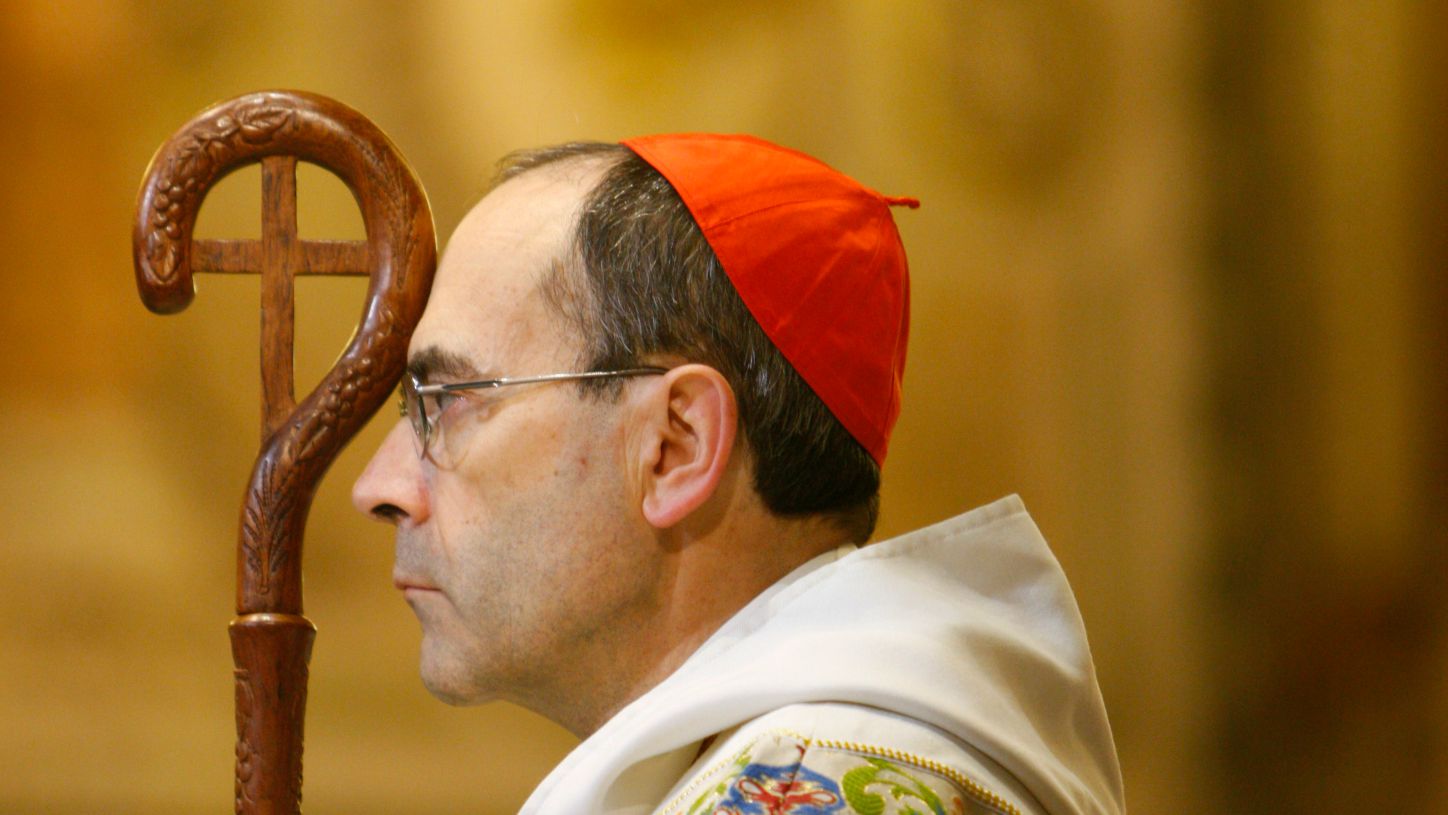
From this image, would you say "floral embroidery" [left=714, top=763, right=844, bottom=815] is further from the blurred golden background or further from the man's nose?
the blurred golden background

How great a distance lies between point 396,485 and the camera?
61.4 inches

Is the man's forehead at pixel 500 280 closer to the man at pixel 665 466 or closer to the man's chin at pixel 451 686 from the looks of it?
the man at pixel 665 466

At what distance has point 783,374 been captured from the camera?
1528 millimetres

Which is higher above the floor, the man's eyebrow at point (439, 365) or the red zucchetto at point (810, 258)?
the red zucchetto at point (810, 258)

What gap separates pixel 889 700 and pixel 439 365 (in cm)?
62

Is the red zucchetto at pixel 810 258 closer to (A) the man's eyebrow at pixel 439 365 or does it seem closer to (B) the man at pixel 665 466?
(B) the man at pixel 665 466

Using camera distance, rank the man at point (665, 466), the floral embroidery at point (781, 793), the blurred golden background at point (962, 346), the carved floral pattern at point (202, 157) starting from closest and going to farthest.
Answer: the floral embroidery at point (781, 793) → the man at point (665, 466) → the carved floral pattern at point (202, 157) → the blurred golden background at point (962, 346)

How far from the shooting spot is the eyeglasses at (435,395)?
1505 mm

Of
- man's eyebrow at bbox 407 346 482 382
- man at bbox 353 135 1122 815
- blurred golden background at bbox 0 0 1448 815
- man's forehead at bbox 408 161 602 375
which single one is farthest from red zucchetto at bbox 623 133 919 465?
blurred golden background at bbox 0 0 1448 815

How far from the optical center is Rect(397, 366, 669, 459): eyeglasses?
1.50 m

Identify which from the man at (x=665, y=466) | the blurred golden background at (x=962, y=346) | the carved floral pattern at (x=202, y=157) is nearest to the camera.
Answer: the man at (x=665, y=466)

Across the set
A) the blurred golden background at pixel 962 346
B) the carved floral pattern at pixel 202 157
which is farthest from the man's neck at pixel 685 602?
the blurred golden background at pixel 962 346

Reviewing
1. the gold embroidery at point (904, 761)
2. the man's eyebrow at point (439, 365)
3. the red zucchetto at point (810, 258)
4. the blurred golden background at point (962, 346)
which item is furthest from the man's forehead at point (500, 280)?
the blurred golden background at point (962, 346)

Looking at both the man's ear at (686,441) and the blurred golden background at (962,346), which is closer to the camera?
Result: the man's ear at (686,441)
